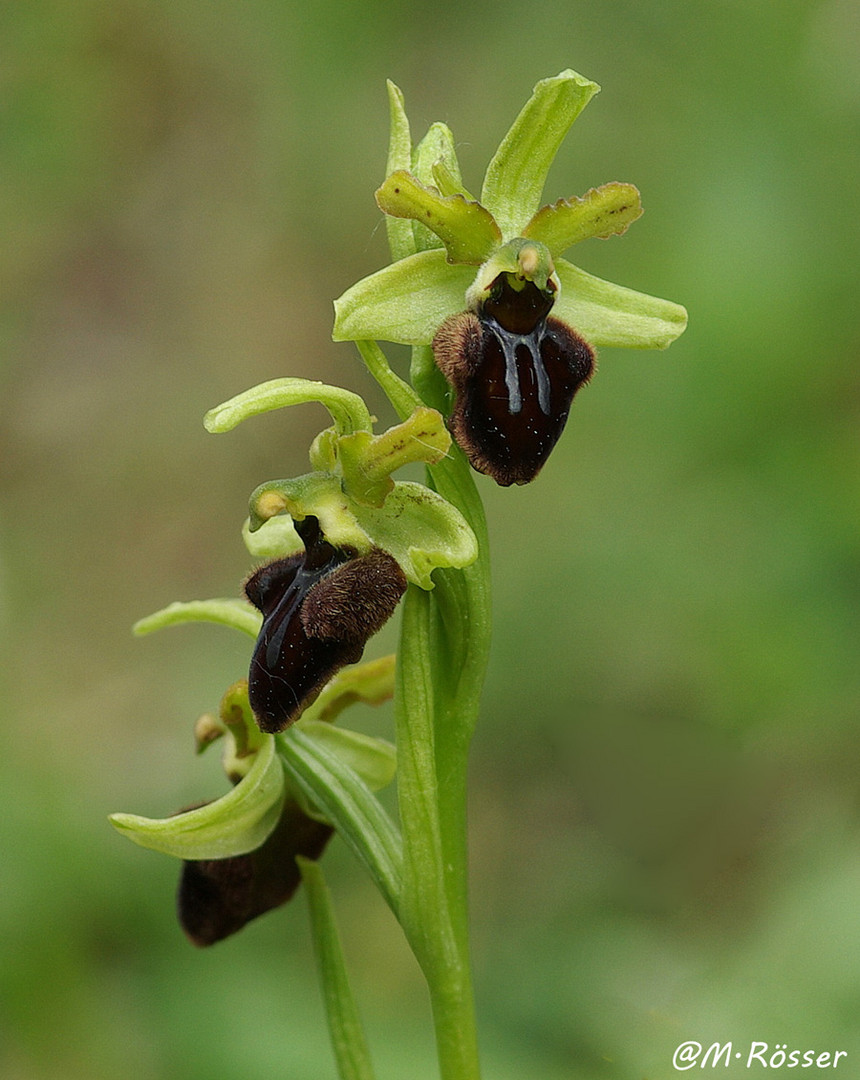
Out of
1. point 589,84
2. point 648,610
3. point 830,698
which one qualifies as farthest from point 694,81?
point 589,84

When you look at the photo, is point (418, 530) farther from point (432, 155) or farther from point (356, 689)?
point (432, 155)

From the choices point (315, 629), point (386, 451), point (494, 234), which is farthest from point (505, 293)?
point (315, 629)

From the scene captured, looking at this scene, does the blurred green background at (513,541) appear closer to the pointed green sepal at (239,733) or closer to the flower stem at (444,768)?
the flower stem at (444,768)

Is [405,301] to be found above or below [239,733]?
above

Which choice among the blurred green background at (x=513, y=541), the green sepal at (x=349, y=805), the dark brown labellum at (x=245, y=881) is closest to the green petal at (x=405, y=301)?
the green sepal at (x=349, y=805)

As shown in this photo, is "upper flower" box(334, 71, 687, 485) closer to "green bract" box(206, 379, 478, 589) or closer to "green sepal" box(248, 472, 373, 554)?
"green bract" box(206, 379, 478, 589)
